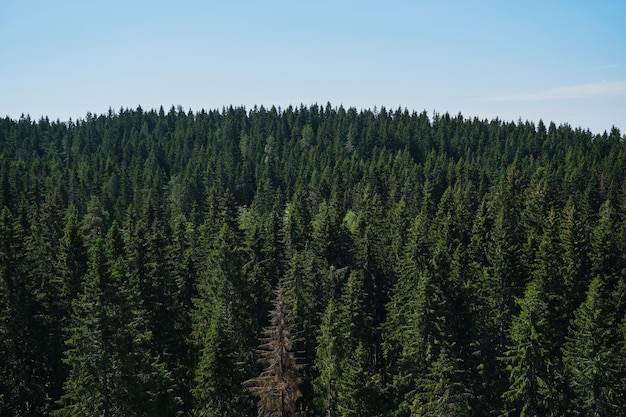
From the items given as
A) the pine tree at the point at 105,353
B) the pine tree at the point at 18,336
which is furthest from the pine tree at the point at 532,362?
the pine tree at the point at 18,336

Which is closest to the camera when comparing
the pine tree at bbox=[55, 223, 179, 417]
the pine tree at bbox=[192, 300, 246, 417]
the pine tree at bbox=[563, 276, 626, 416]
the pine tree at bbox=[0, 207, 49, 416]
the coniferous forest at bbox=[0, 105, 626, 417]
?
the pine tree at bbox=[55, 223, 179, 417]

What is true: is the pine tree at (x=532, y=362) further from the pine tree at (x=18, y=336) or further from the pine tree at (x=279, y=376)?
the pine tree at (x=18, y=336)

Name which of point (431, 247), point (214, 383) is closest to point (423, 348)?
point (214, 383)

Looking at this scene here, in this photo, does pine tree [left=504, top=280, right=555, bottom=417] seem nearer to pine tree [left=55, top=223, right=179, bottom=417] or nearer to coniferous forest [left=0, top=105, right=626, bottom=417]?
coniferous forest [left=0, top=105, right=626, bottom=417]

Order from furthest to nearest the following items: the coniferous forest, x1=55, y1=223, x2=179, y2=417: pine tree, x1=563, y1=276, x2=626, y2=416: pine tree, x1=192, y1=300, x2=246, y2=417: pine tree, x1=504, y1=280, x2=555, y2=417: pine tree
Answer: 1. x1=563, y1=276, x2=626, y2=416: pine tree
2. x1=504, y1=280, x2=555, y2=417: pine tree
3. the coniferous forest
4. x1=192, y1=300, x2=246, y2=417: pine tree
5. x1=55, y1=223, x2=179, y2=417: pine tree

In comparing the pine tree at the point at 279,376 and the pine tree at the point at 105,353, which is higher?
the pine tree at the point at 105,353

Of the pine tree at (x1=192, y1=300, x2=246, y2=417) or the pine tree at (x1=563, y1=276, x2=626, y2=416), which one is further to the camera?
the pine tree at (x1=563, y1=276, x2=626, y2=416)

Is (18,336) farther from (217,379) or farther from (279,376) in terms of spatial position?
(279,376)

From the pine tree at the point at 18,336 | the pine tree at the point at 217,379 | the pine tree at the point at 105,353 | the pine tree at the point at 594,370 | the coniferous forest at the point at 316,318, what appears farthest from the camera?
the pine tree at the point at 594,370

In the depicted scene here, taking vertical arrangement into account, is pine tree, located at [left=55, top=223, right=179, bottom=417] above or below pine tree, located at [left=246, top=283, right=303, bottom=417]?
above

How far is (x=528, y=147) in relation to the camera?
148 m

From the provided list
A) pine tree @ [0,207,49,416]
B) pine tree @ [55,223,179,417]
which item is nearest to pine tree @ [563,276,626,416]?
pine tree @ [55,223,179,417]

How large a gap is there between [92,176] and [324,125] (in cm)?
8429

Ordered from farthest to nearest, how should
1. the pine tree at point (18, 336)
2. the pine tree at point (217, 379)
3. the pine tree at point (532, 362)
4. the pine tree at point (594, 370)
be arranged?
the pine tree at point (594, 370)
the pine tree at point (18, 336)
the pine tree at point (532, 362)
the pine tree at point (217, 379)
